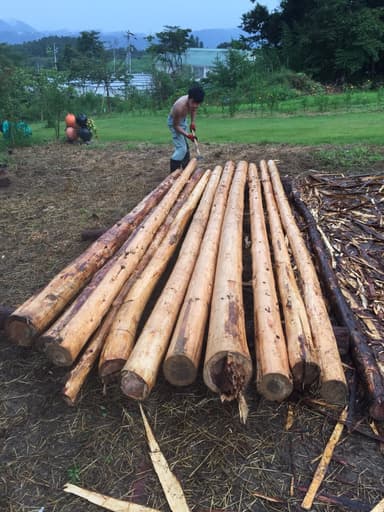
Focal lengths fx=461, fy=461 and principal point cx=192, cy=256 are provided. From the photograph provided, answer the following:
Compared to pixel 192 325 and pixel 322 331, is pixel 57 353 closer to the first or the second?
pixel 192 325

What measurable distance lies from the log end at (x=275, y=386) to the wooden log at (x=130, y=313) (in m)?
0.90

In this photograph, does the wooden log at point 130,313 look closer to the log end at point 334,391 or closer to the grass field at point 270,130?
the log end at point 334,391

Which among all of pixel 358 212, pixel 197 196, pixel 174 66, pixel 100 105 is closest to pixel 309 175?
pixel 358 212

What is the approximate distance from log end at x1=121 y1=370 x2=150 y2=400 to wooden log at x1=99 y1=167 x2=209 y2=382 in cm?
19

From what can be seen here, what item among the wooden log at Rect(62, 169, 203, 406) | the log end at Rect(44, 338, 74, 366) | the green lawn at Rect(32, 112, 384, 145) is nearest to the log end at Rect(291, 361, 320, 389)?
the wooden log at Rect(62, 169, 203, 406)

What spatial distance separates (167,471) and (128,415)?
499mm

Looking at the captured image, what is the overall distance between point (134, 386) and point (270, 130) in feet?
39.4

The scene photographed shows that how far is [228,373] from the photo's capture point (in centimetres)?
277

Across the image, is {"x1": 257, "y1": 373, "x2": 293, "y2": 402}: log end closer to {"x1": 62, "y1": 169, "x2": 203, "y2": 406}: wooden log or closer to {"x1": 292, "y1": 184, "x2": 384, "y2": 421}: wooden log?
{"x1": 292, "y1": 184, "x2": 384, "y2": 421}: wooden log

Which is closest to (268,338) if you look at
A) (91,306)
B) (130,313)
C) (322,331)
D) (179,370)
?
(322,331)

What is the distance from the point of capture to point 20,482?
2619 mm

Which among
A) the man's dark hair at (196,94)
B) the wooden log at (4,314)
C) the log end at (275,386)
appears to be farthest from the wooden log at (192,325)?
the man's dark hair at (196,94)

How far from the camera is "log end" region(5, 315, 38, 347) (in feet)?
11.1

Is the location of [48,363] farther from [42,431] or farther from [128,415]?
[128,415]
